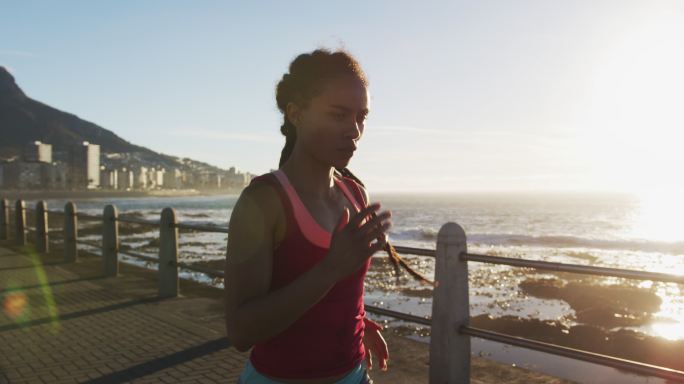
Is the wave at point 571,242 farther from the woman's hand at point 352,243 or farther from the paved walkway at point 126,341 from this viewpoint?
the woman's hand at point 352,243

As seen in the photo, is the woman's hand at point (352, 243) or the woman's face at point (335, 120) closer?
the woman's hand at point (352, 243)

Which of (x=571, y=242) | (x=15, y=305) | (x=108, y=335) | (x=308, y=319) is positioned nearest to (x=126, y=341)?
(x=108, y=335)

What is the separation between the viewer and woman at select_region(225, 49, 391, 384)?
1490mm

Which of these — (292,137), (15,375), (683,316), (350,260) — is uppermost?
(292,137)

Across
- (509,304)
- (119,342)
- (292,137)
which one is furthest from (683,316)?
(292,137)

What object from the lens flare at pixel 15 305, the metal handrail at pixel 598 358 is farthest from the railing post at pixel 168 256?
the metal handrail at pixel 598 358

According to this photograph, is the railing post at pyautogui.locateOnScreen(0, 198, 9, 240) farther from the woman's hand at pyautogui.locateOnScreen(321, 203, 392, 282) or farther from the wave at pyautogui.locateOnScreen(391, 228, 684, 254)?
the wave at pyautogui.locateOnScreen(391, 228, 684, 254)

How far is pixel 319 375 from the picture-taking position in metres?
1.74

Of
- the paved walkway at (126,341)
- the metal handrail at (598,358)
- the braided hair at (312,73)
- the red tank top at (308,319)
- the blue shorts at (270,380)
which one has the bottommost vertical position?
the paved walkway at (126,341)

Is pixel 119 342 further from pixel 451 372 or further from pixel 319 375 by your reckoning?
pixel 319 375

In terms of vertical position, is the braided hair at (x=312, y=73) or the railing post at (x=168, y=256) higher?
the braided hair at (x=312, y=73)

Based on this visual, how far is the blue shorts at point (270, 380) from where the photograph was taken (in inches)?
69.6

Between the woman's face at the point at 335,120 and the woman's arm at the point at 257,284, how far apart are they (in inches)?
9.4

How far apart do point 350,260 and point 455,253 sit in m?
3.41
